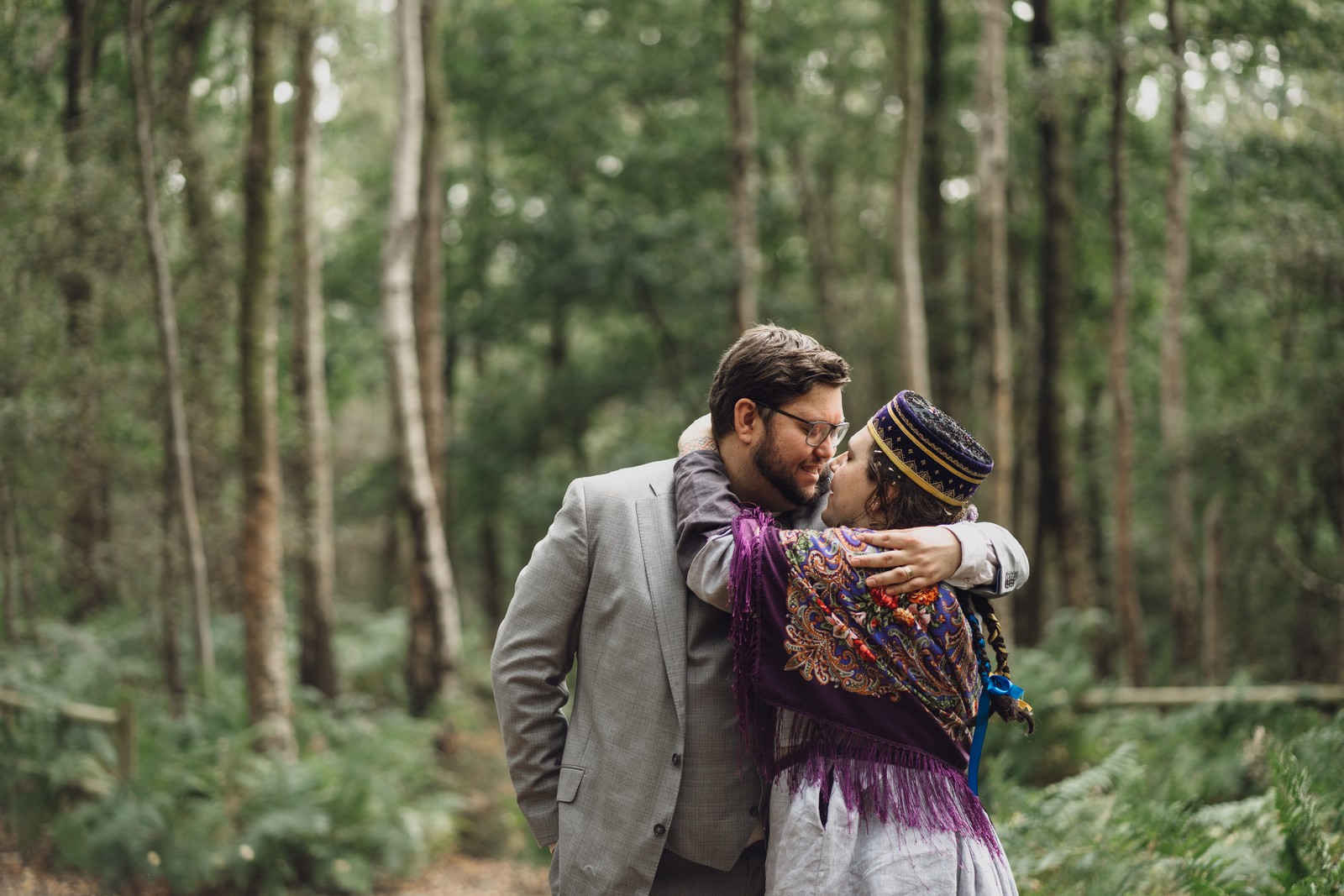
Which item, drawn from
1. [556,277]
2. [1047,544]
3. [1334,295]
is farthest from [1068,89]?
[556,277]

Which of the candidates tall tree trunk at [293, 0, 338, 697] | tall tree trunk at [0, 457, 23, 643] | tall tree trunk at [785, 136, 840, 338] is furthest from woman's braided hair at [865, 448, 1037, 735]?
tall tree trunk at [785, 136, 840, 338]

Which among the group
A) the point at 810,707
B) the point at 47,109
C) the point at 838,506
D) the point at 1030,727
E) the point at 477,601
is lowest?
the point at 477,601

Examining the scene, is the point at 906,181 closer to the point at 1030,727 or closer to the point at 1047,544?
the point at 1047,544

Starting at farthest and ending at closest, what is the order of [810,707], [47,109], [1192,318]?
[1192,318], [47,109], [810,707]

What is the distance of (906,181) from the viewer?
491 inches

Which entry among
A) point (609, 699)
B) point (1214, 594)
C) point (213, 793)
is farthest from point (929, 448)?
point (1214, 594)

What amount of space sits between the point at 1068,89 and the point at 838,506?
36.6ft

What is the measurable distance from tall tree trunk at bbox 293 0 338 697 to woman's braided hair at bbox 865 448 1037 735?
9506 millimetres

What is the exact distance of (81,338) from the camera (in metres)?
8.85

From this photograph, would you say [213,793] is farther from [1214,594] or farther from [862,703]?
[1214,594]

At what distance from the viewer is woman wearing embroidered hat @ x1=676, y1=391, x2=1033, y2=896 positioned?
87.9 inches

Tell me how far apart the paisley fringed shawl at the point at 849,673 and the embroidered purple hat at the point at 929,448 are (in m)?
0.22

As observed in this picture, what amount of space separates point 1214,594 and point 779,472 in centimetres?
1450

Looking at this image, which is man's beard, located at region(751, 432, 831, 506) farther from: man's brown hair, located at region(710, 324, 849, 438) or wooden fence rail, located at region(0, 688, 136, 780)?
wooden fence rail, located at region(0, 688, 136, 780)
